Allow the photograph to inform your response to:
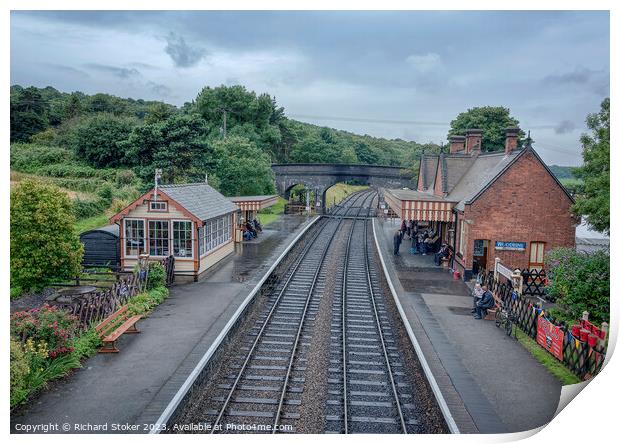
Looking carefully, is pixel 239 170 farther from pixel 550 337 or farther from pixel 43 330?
pixel 550 337

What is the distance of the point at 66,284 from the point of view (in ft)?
60.8

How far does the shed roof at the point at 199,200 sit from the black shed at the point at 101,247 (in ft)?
11.0

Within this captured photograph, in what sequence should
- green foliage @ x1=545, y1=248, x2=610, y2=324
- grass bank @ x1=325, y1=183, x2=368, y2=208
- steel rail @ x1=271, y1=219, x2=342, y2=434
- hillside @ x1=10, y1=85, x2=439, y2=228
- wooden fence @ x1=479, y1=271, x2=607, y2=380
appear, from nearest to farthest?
steel rail @ x1=271, y1=219, x2=342, y2=434, wooden fence @ x1=479, y1=271, x2=607, y2=380, green foliage @ x1=545, y1=248, x2=610, y2=324, hillside @ x1=10, y1=85, x2=439, y2=228, grass bank @ x1=325, y1=183, x2=368, y2=208

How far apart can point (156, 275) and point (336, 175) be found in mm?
40339

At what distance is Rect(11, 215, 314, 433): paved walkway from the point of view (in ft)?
33.8

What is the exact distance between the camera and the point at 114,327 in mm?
15367

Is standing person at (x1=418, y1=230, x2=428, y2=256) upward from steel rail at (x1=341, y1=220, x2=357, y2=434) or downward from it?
upward

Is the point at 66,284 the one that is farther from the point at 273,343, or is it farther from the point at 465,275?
the point at 465,275

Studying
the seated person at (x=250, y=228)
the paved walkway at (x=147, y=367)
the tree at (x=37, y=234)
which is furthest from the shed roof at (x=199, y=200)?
the seated person at (x=250, y=228)

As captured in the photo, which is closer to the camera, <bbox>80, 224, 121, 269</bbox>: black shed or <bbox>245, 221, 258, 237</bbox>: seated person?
<bbox>80, 224, 121, 269</bbox>: black shed

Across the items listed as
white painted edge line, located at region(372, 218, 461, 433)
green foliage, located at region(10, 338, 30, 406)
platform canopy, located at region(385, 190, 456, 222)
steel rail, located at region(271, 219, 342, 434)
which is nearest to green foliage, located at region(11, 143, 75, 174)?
steel rail, located at region(271, 219, 342, 434)

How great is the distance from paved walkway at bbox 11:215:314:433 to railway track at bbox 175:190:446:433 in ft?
2.78

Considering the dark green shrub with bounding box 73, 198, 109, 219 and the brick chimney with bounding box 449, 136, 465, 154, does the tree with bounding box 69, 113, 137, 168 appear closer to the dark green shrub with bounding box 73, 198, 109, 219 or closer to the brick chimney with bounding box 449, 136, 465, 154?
the dark green shrub with bounding box 73, 198, 109, 219
